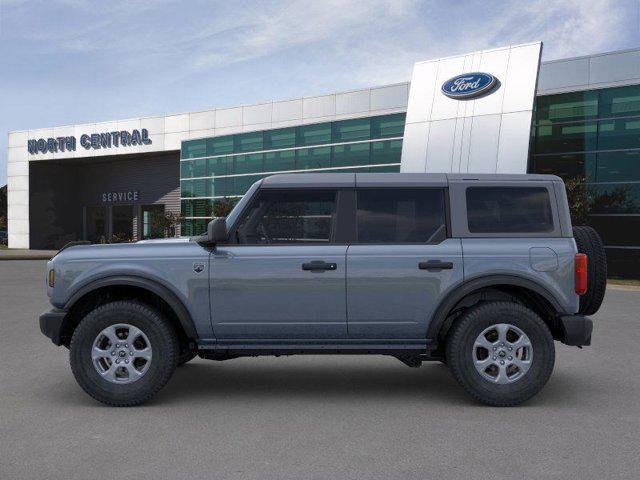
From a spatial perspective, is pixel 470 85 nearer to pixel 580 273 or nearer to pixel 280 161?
pixel 280 161

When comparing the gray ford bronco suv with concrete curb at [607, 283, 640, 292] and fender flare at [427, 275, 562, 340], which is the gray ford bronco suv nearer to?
fender flare at [427, 275, 562, 340]

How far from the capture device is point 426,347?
18.5ft

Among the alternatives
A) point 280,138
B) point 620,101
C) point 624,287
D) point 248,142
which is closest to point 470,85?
point 620,101

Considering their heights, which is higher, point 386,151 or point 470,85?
point 470,85

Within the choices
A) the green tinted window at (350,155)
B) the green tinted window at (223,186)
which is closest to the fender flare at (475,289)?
the green tinted window at (350,155)

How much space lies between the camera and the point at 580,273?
18.1 ft

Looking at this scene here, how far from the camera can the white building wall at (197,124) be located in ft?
103

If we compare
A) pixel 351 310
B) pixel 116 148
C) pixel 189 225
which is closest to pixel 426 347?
pixel 351 310

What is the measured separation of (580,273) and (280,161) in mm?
30132

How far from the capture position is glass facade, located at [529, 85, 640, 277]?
79.3ft

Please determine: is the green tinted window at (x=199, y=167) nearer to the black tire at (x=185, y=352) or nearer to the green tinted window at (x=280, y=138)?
the green tinted window at (x=280, y=138)

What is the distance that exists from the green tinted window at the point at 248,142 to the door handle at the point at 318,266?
31060 mm

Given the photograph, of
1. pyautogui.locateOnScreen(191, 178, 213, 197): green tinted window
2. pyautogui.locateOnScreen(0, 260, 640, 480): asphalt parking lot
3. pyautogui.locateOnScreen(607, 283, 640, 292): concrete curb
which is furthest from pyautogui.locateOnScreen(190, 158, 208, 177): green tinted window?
pyautogui.locateOnScreen(0, 260, 640, 480): asphalt parking lot

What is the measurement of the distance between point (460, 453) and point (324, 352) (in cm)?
160
